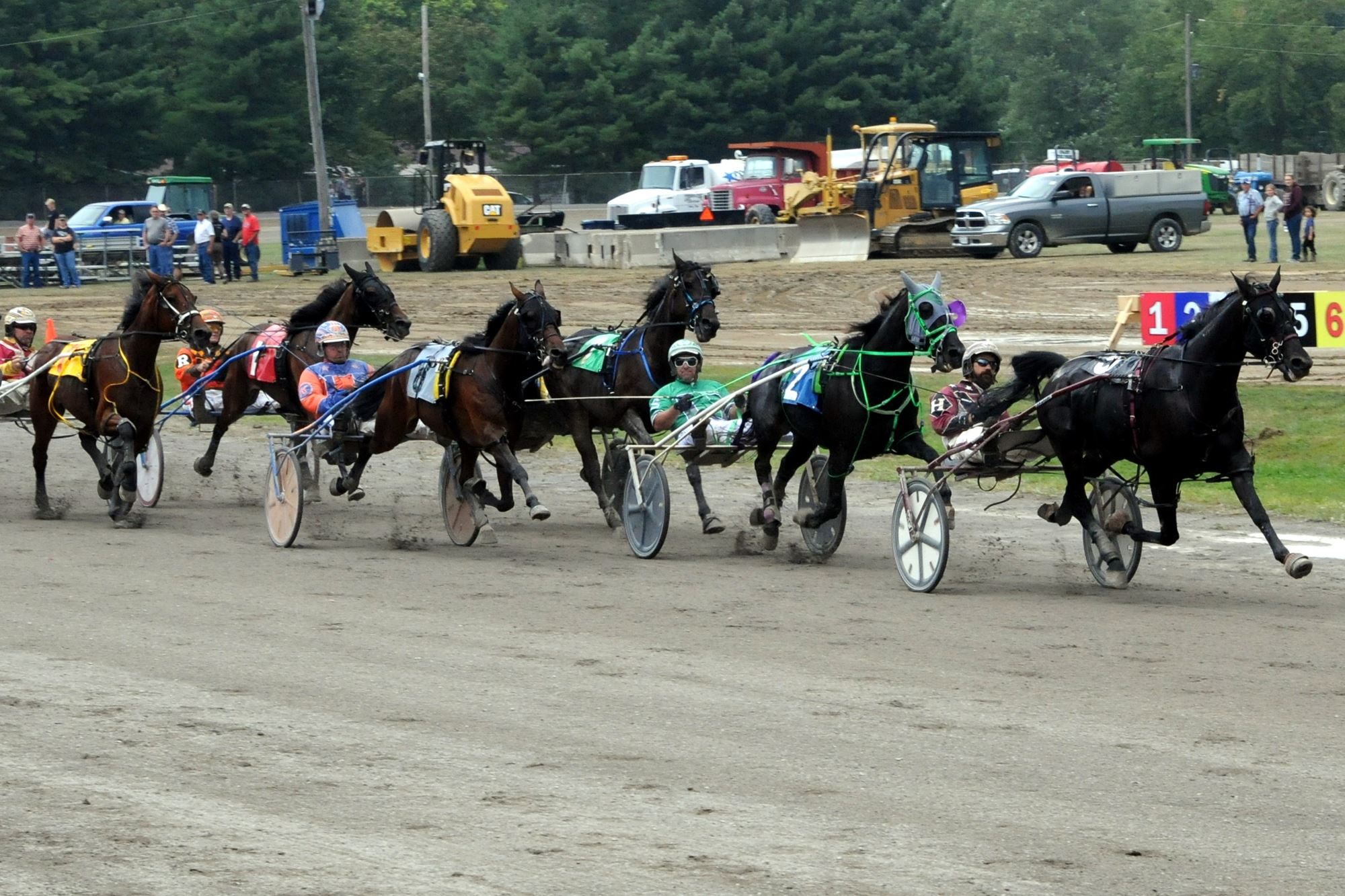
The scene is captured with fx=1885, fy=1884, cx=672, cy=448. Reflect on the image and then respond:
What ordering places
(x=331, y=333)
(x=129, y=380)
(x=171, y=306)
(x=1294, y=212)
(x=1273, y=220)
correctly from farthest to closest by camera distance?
(x=1273, y=220) < (x=1294, y=212) < (x=129, y=380) < (x=171, y=306) < (x=331, y=333)

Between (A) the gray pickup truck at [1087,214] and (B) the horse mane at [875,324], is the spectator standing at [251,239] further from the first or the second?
(B) the horse mane at [875,324]

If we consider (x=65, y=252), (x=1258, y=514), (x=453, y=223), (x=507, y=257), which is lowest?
(x=1258, y=514)

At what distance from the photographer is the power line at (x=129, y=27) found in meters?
63.3

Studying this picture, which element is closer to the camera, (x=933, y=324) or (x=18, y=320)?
(x=933, y=324)

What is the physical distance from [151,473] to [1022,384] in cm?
708

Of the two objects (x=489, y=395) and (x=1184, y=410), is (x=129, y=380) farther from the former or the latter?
(x=1184, y=410)

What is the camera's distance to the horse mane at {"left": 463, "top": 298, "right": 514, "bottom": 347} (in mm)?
12164

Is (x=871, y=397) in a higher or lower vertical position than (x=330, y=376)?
lower

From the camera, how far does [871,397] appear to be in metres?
10.8

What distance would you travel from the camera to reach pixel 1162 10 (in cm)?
9969

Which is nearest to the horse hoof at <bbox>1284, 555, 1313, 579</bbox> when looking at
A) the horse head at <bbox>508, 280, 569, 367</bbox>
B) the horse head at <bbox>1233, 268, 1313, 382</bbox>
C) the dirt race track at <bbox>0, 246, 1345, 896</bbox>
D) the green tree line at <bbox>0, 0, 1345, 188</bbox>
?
the dirt race track at <bbox>0, 246, 1345, 896</bbox>

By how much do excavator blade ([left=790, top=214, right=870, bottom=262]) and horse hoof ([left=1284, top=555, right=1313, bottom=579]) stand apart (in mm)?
27468

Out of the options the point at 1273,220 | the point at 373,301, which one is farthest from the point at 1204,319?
the point at 1273,220

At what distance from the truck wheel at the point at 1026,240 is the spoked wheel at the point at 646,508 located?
2522 centimetres
